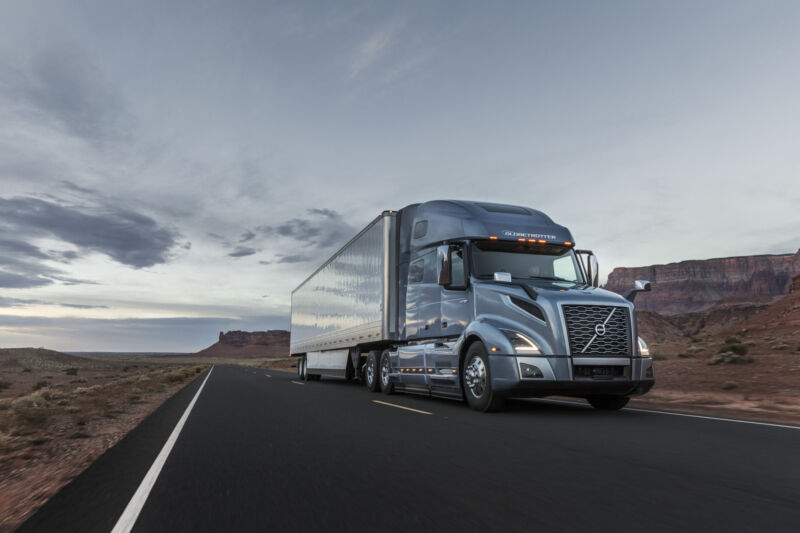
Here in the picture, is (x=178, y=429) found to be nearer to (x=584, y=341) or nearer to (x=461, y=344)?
(x=461, y=344)

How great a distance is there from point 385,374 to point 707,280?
14078 centimetres

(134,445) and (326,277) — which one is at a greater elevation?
(326,277)

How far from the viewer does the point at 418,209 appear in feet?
44.8

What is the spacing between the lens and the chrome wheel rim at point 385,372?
1478cm

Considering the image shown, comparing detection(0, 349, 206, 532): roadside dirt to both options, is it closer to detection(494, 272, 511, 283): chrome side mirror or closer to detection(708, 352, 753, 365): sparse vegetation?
detection(494, 272, 511, 283): chrome side mirror

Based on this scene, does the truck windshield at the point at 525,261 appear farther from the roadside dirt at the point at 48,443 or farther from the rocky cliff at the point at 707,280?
the rocky cliff at the point at 707,280

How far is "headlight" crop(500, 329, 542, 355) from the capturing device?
30.3ft

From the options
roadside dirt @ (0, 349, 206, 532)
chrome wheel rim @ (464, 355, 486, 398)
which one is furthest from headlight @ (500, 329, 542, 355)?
roadside dirt @ (0, 349, 206, 532)

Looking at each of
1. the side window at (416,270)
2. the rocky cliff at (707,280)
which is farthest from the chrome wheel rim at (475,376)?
the rocky cliff at (707,280)

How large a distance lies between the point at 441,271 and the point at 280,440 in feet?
16.7

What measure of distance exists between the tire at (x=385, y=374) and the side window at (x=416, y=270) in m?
2.43

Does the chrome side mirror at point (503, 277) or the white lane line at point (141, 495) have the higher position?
the chrome side mirror at point (503, 277)

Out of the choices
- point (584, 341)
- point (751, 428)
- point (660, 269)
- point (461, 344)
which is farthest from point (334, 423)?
point (660, 269)

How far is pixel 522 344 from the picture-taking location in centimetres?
935
